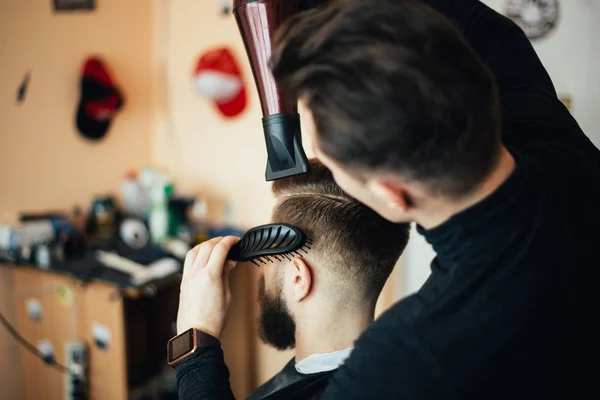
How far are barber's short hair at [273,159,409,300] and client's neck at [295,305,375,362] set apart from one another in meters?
0.05

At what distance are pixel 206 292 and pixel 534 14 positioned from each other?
1177mm

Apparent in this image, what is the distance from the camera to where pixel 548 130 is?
781 mm

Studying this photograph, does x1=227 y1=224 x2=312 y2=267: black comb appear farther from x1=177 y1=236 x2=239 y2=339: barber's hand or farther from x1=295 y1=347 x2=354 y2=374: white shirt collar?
x1=295 y1=347 x2=354 y2=374: white shirt collar

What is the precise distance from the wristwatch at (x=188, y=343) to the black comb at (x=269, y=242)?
5.9 inches

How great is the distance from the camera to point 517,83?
0.85 m

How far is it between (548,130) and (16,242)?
6.56 feet

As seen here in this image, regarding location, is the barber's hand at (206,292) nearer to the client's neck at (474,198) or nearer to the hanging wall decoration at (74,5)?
the client's neck at (474,198)

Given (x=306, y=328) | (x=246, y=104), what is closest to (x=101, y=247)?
(x=246, y=104)

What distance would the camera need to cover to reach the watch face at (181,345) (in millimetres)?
820

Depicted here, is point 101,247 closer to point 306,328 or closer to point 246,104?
point 246,104

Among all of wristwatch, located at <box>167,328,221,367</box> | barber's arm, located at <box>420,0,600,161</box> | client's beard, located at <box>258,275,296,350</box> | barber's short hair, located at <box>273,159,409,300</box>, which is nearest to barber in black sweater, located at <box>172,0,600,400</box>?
barber's arm, located at <box>420,0,600,161</box>

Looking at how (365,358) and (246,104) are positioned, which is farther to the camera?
(246,104)

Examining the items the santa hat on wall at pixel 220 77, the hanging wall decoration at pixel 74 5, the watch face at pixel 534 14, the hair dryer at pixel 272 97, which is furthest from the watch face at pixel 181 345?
the hanging wall decoration at pixel 74 5

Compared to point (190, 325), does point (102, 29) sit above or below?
above
